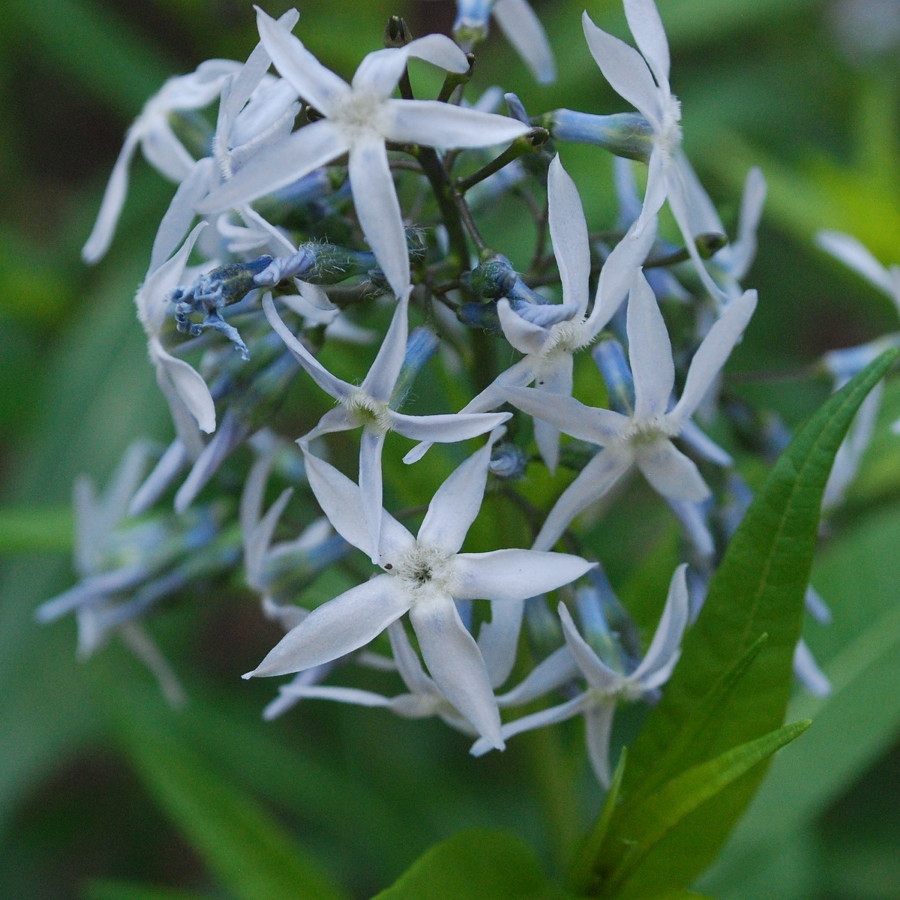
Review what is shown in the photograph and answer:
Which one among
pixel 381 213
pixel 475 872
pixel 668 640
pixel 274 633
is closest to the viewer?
pixel 381 213

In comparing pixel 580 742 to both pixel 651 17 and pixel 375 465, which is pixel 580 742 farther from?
pixel 651 17

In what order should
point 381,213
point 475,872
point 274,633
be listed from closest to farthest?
point 381,213
point 475,872
point 274,633

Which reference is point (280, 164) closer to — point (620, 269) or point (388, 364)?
point (388, 364)

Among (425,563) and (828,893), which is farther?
(828,893)

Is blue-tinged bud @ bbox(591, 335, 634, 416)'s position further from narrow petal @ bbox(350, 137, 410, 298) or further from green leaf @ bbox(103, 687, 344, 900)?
green leaf @ bbox(103, 687, 344, 900)

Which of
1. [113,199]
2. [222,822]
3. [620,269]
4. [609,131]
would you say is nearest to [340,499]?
[620,269]

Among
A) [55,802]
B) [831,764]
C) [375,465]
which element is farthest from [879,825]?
[55,802]

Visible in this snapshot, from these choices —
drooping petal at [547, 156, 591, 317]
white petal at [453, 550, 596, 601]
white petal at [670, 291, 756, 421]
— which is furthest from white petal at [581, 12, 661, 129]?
white petal at [453, 550, 596, 601]
